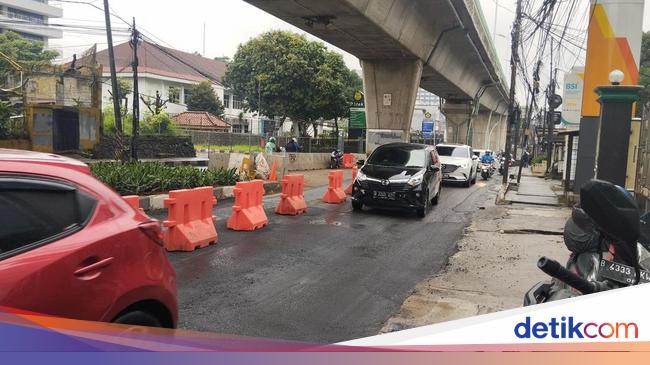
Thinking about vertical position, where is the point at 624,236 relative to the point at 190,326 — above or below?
above

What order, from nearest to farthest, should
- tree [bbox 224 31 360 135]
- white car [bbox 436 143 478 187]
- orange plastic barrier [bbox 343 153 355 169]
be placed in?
white car [bbox 436 143 478 187]
orange plastic barrier [bbox 343 153 355 169]
tree [bbox 224 31 360 135]

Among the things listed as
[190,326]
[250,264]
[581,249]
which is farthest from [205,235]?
[581,249]

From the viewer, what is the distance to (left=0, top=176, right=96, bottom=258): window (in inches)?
96.4

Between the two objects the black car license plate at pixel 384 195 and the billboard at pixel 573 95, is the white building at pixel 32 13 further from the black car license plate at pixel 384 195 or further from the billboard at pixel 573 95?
the black car license plate at pixel 384 195

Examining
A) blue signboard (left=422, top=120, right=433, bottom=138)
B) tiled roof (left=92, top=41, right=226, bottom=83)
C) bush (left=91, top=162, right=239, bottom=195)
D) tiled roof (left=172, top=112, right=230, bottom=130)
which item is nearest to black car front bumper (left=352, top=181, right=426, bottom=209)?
bush (left=91, top=162, right=239, bottom=195)

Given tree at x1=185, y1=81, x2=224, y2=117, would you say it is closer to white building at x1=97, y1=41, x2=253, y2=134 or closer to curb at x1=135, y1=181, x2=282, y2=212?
white building at x1=97, y1=41, x2=253, y2=134

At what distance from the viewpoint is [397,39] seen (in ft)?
52.9

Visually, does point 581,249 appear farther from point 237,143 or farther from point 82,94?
point 237,143

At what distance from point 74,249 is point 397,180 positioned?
9.21 meters

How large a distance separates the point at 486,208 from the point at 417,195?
3618mm

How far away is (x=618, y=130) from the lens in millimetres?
8922

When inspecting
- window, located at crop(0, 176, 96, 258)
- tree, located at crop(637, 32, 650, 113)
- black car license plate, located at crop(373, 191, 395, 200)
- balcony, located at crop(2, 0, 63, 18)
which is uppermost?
balcony, located at crop(2, 0, 63, 18)

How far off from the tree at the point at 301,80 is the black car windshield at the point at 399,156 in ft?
81.8

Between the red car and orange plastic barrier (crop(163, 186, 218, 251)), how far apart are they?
4.14 metres
